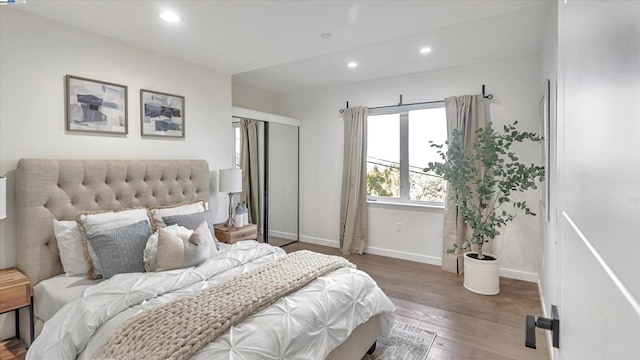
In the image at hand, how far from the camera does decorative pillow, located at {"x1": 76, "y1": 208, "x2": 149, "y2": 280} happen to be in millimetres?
2309

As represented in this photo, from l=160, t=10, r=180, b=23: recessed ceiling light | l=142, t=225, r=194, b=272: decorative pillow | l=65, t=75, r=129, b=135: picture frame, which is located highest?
l=160, t=10, r=180, b=23: recessed ceiling light

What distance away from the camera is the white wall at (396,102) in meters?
3.62

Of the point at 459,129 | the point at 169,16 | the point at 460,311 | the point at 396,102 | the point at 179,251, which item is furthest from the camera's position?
the point at 396,102

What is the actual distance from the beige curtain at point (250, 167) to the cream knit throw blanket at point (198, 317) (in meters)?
2.49

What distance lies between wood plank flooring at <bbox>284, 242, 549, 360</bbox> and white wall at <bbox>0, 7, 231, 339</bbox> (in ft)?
9.34

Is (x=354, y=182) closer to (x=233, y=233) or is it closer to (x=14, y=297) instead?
(x=233, y=233)

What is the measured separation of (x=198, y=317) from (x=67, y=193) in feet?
5.85

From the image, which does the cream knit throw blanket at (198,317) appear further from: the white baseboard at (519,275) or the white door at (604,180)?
the white baseboard at (519,275)

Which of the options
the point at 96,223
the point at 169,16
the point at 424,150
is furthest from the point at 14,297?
the point at 424,150

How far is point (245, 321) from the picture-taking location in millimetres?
1604

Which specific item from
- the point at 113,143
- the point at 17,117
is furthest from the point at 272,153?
the point at 17,117

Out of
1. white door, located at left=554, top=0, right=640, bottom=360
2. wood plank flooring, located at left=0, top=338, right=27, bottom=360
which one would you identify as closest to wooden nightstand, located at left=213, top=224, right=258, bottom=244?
wood plank flooring, located at left=0, top=338, right=27, bottom=360

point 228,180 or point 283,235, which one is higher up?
point 228,180

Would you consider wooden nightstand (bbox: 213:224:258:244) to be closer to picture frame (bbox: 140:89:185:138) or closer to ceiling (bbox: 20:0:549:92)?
picture frame (bbox: 140:89:185:138)
